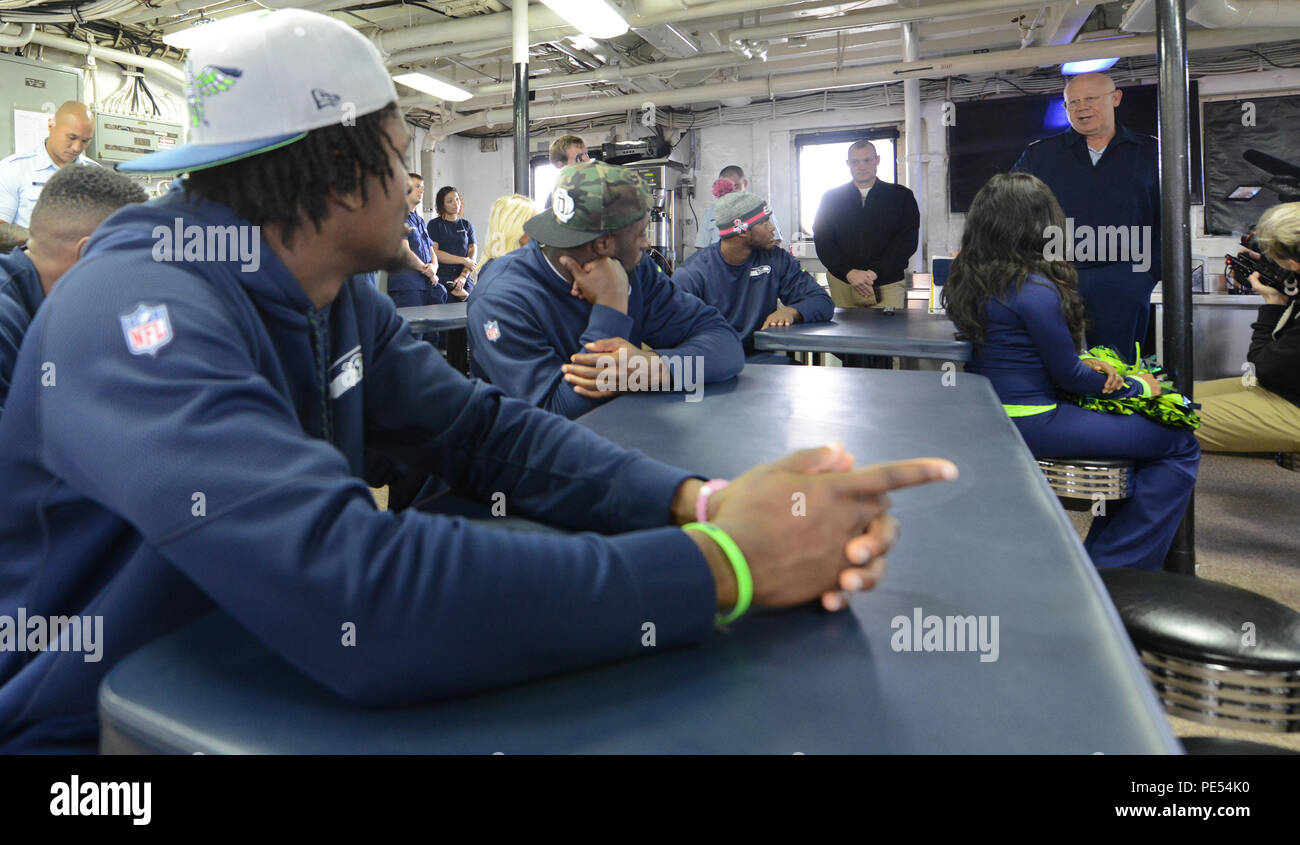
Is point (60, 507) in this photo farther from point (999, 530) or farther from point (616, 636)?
point (999, 530)

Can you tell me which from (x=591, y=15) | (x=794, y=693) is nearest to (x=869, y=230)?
(x=591, y=15)

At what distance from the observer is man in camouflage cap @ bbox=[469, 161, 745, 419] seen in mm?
1809

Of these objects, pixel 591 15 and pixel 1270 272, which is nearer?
pixel 1270 272

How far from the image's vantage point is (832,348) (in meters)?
2.86

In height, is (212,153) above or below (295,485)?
above

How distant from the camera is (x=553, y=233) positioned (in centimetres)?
198

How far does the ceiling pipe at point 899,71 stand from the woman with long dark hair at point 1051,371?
5.35 metres

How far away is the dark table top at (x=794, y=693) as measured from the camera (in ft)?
1.66

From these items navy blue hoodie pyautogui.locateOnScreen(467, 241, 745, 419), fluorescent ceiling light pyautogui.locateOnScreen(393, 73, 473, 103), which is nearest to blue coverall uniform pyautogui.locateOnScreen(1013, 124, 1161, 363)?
navy blue hoodie pyautogui.locateOnScreen(467, 241, 745, 419)

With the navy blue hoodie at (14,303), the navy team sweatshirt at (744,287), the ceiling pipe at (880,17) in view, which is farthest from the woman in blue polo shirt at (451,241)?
the navy blue hoodie at (14,303)

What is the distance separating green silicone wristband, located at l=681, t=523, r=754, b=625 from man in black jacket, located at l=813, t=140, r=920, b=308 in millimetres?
4604

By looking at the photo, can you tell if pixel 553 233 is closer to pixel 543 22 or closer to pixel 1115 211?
pixel 1115 211

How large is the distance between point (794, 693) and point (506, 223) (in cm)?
306

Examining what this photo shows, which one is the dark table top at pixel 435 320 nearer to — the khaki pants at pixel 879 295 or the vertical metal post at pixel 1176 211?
the khaki pants at pixel 879 295
